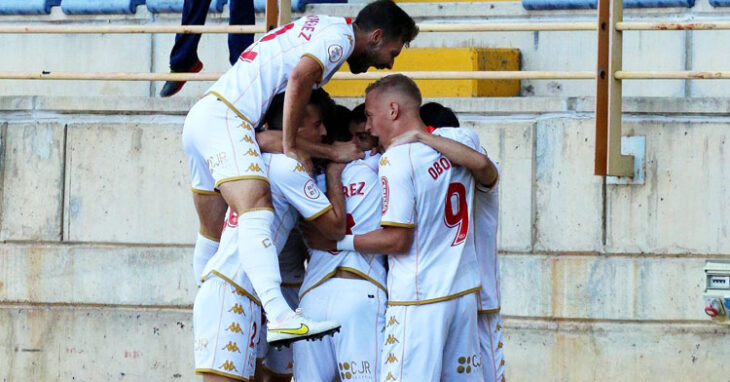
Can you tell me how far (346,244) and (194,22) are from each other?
141 inches

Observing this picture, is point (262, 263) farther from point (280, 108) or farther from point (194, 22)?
point (194, 22)

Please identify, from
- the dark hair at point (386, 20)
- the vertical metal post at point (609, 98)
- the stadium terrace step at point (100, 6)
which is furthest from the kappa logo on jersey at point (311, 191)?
the stadium terrace step at point (100, 6)

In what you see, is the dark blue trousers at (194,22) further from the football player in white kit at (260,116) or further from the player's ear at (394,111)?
the player's ear at (394,111)

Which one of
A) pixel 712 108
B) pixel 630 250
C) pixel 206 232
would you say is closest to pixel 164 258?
pixel 206 232

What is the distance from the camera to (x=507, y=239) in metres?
8.84

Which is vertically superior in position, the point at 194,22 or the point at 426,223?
the point at 194,22

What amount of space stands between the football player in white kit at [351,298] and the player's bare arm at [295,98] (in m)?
0.31

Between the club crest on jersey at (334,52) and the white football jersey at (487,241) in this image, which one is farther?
the white football jersey at (487,241)

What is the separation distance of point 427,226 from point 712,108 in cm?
273

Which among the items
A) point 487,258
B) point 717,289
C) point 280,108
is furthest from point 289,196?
point 717,289

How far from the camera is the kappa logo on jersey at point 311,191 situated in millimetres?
6527

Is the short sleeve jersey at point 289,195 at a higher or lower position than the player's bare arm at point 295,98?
lower

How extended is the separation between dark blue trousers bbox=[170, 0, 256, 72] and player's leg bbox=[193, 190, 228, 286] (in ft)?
8.79

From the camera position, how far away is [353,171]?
22.0ft
